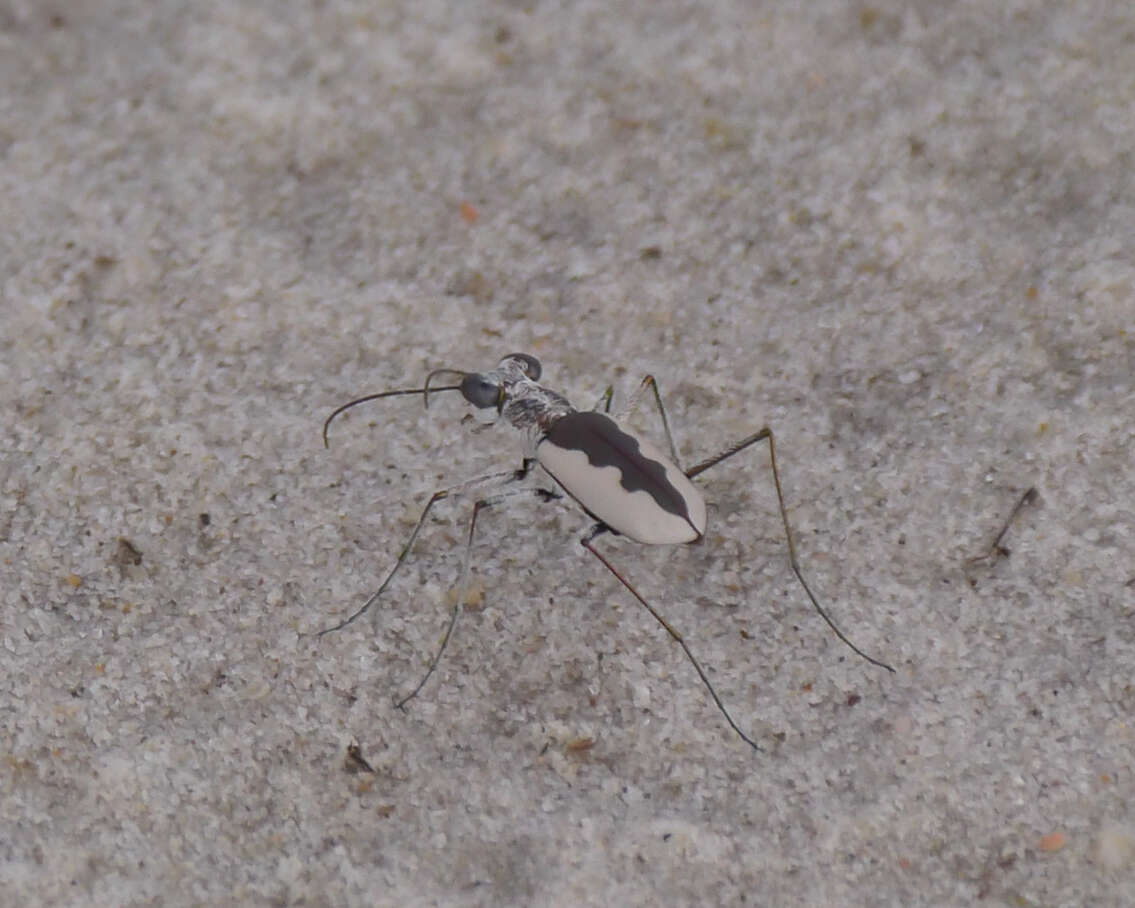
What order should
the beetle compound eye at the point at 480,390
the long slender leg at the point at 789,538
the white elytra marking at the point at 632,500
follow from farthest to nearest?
the beetle compound eye at the point at 480,390 < the long slender leg at the point at 789,538 < the white elytra marking at the point at 632,500

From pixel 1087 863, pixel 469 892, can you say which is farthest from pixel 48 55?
pixel 1087 863

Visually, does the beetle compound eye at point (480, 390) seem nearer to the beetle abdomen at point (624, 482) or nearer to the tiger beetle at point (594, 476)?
the tiger beetle at point (594, 476)

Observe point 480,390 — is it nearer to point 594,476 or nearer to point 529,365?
point 529,365

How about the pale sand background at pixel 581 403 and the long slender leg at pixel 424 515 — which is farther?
the long slender leg at pixel 424 515

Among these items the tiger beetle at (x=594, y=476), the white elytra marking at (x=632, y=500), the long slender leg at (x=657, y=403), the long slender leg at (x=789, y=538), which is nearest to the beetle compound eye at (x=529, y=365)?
the tiger beetle at (x=594, y=476)

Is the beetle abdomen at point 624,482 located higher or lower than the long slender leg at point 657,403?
higher

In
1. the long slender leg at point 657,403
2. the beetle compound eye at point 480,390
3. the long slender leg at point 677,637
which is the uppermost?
the beetle compound eye at point 480,390

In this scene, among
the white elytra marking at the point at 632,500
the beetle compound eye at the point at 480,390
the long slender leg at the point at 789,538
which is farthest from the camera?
the beetle compound eye at the point at 480,390
